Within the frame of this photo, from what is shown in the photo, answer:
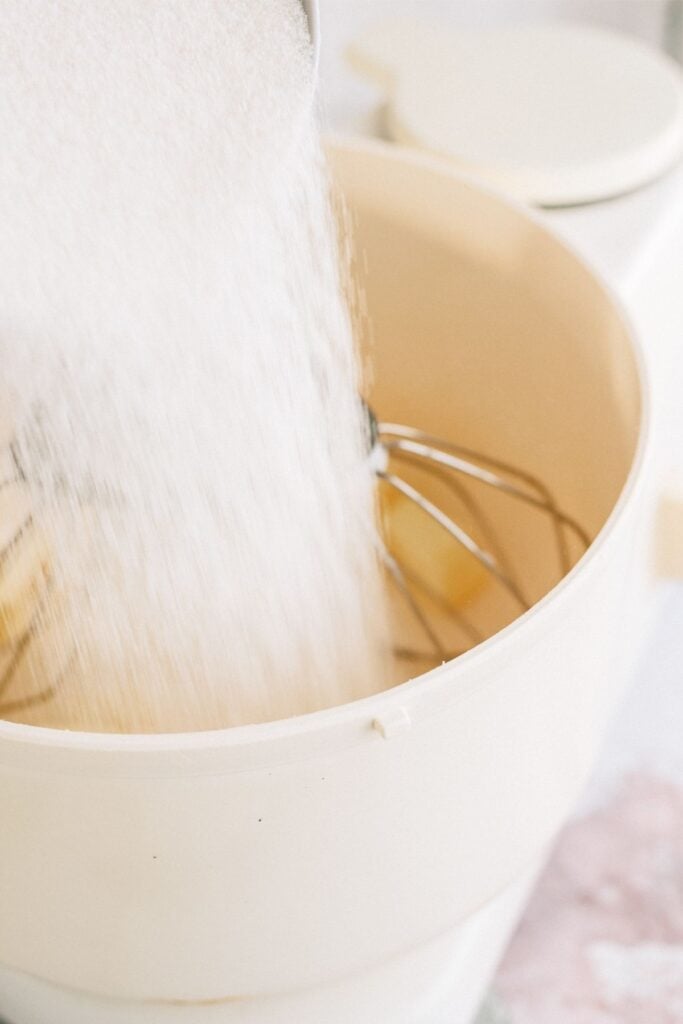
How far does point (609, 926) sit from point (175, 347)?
12.5 inches

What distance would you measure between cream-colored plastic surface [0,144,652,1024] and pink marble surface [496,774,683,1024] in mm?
135

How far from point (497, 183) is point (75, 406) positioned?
22 centimetres

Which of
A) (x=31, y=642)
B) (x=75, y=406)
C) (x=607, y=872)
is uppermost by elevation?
(x=75, y=406)

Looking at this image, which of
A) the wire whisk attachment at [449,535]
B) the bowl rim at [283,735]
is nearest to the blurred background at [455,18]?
the wire whisk attachment at [449,535]

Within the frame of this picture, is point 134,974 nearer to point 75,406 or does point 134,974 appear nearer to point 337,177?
point 75,406

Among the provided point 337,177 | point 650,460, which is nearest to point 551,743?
point 650,460

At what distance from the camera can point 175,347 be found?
0.24 metres

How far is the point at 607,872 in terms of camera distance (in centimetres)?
47

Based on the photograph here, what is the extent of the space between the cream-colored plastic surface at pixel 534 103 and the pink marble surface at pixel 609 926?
0.26 metres

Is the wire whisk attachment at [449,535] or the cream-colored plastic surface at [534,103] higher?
the cream-colored plastic surface at [534,103]

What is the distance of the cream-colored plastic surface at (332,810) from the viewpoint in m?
0.20

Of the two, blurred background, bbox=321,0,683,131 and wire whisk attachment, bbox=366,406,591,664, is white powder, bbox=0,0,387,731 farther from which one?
blurred background, bbox=321,0,683,131

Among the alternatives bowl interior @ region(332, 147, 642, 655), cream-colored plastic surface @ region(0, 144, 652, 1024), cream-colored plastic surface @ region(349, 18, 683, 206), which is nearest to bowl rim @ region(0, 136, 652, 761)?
cream-colored plastic surface @ region(0, 144, 652, 1024)

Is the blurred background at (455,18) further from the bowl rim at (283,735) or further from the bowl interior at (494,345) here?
the bowl rim at (283,735)
